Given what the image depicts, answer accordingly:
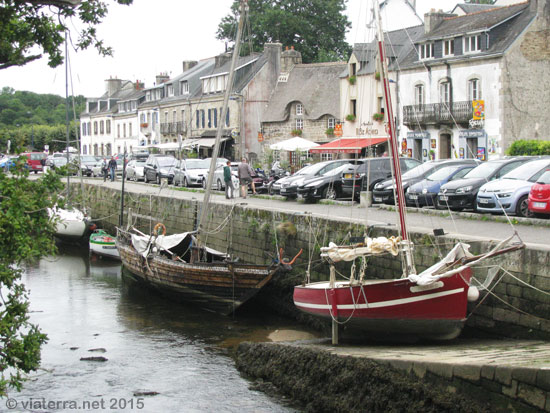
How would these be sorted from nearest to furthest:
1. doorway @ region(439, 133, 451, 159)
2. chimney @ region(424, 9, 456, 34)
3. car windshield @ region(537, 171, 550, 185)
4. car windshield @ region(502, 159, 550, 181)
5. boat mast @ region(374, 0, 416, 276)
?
boat mast @ region(374, 0, 416, 276), car windshield @ region(537, 171, 550, 185), car windshield @ region(502, 159, 550, 181), doorway @ region(439, 133, 451, 159), chimney @ region(424, 9, 456, 34)

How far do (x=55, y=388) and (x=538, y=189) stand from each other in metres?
11.2

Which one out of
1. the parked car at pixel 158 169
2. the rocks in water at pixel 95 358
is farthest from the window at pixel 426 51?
the rocks in water at pixel 95 358

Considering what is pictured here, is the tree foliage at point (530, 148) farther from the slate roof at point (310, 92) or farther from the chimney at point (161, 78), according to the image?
the chimney at point (161, 78)

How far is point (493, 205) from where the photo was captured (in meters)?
17.9

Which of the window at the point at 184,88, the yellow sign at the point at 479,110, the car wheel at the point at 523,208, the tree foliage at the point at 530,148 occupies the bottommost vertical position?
the car wheel at the point at 523,208

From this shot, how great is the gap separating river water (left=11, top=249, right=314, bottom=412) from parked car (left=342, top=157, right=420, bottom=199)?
7716 millimetres

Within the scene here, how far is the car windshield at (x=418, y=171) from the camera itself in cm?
2255

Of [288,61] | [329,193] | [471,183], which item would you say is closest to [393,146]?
[471,183]

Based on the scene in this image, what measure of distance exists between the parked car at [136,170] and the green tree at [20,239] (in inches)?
1408

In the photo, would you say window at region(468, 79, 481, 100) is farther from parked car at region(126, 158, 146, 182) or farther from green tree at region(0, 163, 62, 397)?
green tree at region(0, 163, 62, 397)

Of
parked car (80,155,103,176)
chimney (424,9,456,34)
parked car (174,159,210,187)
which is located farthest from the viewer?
parked car (80,155,103,176)

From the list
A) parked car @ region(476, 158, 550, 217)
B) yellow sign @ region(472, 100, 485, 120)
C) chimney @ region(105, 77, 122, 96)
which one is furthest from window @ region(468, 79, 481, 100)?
chimney @ region(105, 77, 122, 96)

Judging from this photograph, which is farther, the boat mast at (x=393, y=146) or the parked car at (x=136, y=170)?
the parked car at (x=136, y=170)

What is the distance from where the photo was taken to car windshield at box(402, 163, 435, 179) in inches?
888
